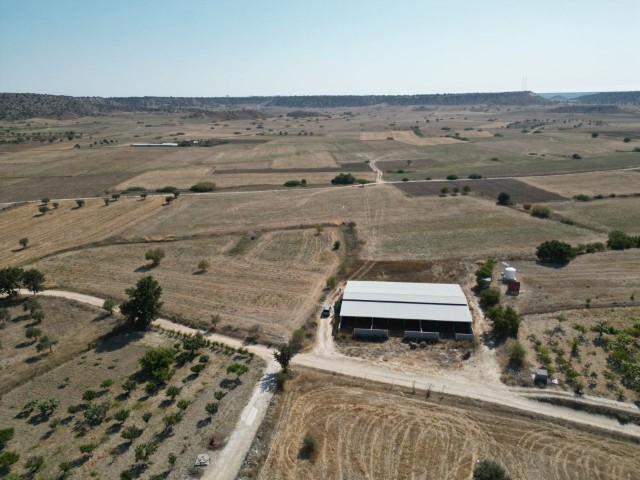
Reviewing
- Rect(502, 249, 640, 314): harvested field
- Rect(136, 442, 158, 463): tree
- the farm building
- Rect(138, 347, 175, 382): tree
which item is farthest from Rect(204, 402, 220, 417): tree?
Rect(502, 249, 640, 314): harvested field

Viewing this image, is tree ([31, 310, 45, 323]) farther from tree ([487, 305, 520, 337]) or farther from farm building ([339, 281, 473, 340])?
tree ([487, 305, 520, 337])

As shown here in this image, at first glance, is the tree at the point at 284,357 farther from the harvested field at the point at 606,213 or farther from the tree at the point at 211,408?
the harvested field at the point at 606,213

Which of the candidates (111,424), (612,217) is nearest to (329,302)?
(111,424)

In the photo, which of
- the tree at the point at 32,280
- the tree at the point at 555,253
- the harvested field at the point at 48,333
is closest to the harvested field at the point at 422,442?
the harvested field at the point at 48,333

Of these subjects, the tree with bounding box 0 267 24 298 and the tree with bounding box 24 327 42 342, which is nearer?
the tree with bounding box 24 327 42 342

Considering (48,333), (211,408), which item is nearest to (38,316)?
(48,333)

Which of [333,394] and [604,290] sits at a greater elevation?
[604,290]

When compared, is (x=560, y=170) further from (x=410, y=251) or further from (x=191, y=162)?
(x=191, y=162)
